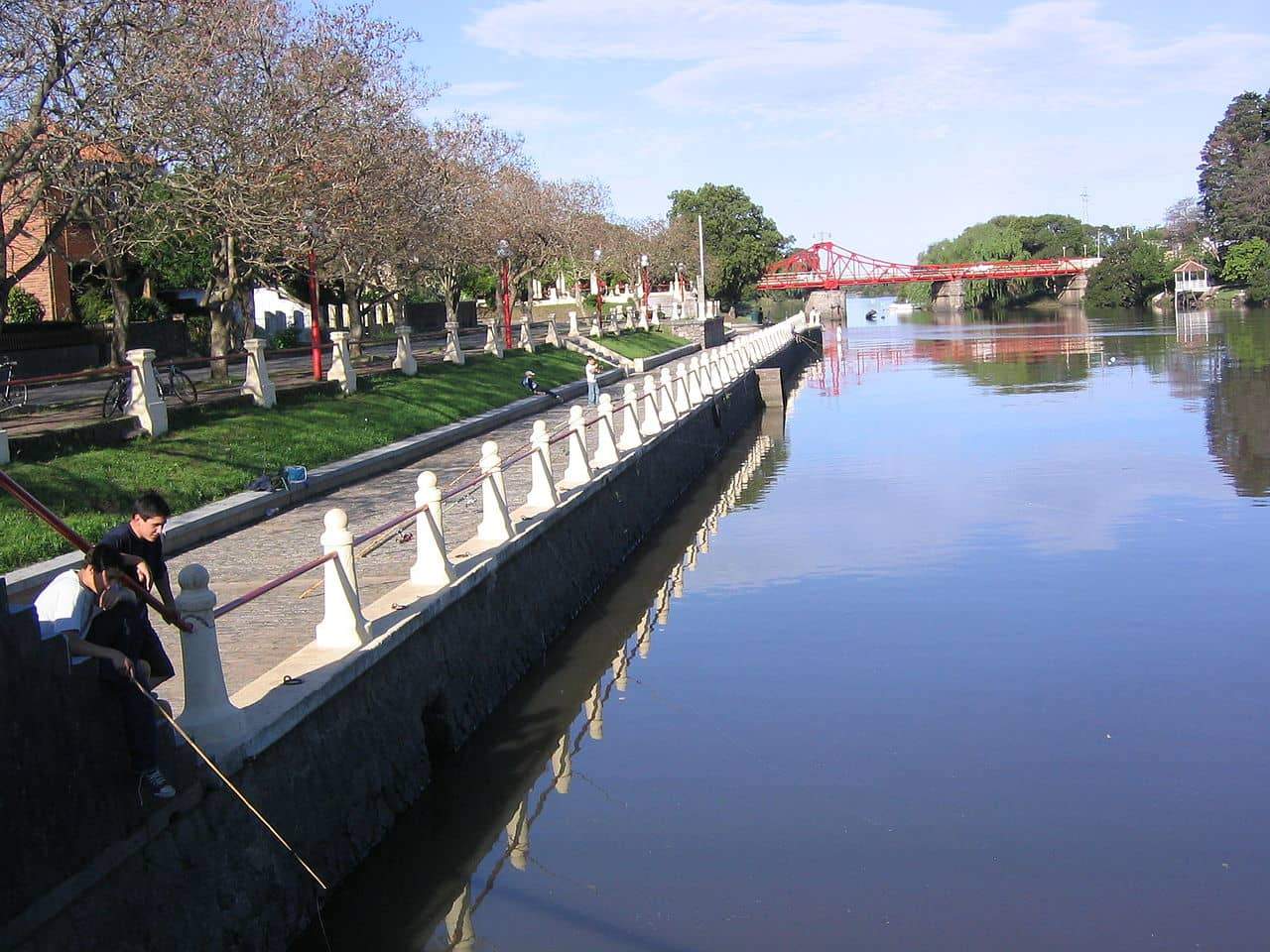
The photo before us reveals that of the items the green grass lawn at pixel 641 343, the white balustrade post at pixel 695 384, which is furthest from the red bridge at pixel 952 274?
the white balustrade post at pixel 695 384

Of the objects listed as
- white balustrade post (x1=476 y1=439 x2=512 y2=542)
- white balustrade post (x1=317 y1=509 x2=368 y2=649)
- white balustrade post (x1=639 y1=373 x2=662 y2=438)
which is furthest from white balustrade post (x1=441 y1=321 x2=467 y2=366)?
white balustrade post (x1=317 y1=509 x2=368 y2=649)

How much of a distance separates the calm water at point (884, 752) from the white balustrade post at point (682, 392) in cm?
416

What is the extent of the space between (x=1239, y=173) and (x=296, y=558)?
387ft

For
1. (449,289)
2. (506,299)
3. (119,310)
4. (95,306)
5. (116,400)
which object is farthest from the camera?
(449,289)

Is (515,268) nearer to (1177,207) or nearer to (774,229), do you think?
(774,229)

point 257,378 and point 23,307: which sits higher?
point 23,307

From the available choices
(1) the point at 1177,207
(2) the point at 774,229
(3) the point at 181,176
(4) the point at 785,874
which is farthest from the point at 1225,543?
(1) the point at 1177,207

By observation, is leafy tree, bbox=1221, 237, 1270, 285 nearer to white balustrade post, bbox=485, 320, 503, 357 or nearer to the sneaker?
white balustrade post, bbox=485, 320, 503, 357

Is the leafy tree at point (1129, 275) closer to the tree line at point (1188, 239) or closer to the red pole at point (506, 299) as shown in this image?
the tree line at point (1188, 239)

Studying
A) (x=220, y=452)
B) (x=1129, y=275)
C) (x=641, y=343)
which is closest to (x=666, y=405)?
(x=220, y=452)

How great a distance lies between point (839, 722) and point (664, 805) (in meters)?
2.46

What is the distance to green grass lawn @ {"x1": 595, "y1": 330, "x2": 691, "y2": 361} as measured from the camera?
5333cm

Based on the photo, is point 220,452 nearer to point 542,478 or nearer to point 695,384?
point 542,478

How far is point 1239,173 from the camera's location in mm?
116500
